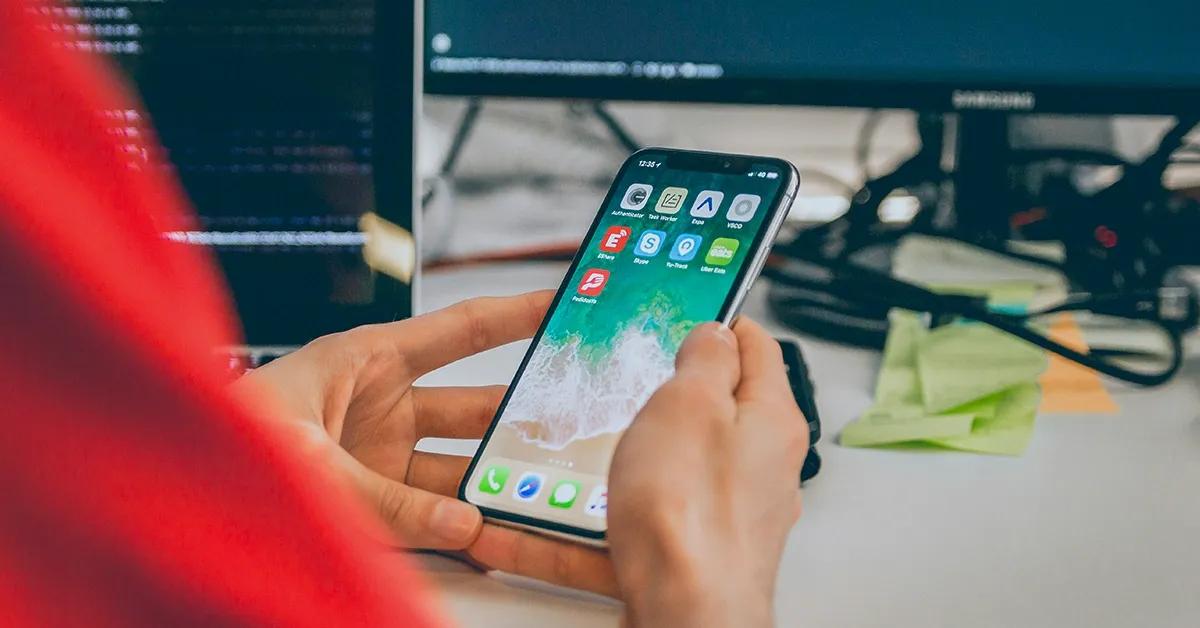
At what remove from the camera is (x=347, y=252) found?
525 millimetres

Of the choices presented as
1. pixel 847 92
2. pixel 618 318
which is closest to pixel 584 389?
pixel 618 318

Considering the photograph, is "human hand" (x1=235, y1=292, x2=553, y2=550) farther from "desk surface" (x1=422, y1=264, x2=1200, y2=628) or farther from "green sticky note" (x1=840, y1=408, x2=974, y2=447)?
"green sticky note" (x1=840, y1=408, x2=974, y2=447)

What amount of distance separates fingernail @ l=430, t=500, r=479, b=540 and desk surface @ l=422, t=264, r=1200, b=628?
20mm

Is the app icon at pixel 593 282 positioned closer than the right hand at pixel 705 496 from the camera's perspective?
No

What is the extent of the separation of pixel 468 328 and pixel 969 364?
0.89 feet

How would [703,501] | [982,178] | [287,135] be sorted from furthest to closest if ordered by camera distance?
[982,178], [287,135], [703,501]

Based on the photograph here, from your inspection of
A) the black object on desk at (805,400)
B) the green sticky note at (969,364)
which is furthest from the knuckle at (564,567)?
the green sticky note at (969,364)

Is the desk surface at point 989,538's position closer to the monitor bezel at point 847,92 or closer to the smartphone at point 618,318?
the smartphone at point 618,318

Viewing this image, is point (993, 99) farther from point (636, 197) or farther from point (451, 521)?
point (451, 521)

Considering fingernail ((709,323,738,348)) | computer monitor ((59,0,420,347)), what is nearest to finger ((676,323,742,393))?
fingernail ((709,323,738,348))

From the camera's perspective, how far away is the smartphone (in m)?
0.38

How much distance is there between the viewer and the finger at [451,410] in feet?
1.46

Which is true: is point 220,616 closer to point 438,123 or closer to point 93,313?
point 93,313

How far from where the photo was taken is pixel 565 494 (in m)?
0.37
